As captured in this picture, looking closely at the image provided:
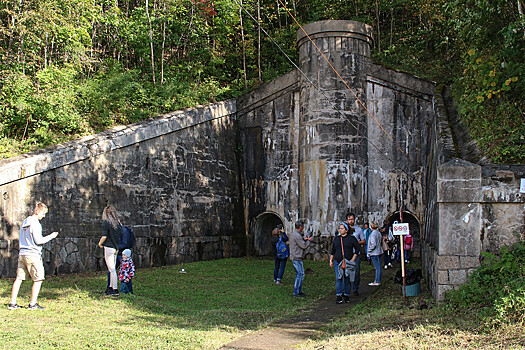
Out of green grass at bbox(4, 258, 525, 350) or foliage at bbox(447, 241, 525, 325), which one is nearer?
green grass at bbox(4, 258, 525, 350)

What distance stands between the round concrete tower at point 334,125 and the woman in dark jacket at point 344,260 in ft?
24.2

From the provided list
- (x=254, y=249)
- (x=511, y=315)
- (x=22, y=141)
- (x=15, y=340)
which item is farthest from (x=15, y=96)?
(x=511, y=315)

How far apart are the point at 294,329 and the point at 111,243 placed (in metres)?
4.49

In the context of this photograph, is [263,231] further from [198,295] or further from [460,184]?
[460,184]

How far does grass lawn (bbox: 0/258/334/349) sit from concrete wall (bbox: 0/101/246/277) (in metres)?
1.27

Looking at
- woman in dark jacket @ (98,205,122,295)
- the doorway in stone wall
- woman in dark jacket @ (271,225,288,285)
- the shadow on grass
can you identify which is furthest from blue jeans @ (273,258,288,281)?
the doorway in stone wall

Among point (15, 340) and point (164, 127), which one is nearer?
point (15, 340)

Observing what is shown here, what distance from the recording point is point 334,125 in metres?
18.0

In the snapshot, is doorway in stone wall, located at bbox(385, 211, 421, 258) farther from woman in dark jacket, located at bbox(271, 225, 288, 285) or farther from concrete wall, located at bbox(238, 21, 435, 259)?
woman in dark jacket, located at bbox(271, 225, 288, 285)

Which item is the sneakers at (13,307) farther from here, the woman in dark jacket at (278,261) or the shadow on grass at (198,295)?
the woman in dark jacket at (278,261)

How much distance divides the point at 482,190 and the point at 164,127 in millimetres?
11089

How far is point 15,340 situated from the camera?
256 inches

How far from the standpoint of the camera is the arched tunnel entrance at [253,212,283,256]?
19.9 meters

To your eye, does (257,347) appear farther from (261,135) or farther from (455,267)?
(261,135)
